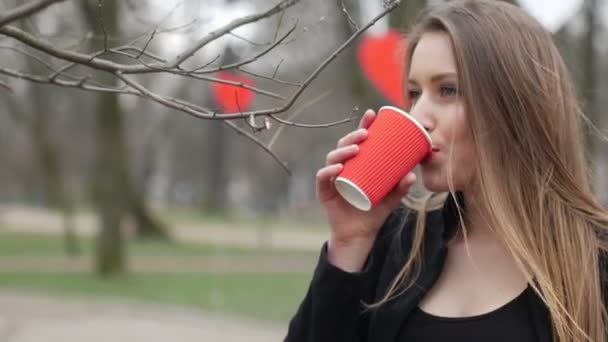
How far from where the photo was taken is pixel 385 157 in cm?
194

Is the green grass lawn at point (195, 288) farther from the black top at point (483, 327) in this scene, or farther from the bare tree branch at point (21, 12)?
the bare tree branch at point (21, 12)

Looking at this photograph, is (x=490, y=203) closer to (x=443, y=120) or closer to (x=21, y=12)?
(x=443, y=120)

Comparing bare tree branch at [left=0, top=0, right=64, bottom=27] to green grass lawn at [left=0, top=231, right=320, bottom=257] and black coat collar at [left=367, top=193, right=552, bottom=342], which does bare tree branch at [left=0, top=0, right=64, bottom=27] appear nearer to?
black coat collar at [left=367, top=193, right=552, bottom=342]

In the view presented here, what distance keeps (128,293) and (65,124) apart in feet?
62.5

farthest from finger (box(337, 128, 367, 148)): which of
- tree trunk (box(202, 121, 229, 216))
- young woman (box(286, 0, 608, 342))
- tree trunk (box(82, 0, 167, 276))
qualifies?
tree trunk (box(202, 121, 229, 216))

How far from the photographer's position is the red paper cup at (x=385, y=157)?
191cm

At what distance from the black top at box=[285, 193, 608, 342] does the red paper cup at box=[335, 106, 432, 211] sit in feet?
0.72

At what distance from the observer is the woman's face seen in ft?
6.44

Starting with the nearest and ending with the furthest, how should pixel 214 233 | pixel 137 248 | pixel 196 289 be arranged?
pixel 196 289
pixel 137 248
pixel 214 233

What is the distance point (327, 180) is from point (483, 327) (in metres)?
0.46

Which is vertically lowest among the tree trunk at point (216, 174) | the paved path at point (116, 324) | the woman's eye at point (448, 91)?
the tree trunk at point (216, 174)

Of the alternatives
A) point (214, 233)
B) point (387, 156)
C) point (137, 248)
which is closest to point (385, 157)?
point (387, 156)

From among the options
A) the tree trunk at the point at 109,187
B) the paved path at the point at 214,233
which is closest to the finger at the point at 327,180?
the tree trunk at the point at 109,187

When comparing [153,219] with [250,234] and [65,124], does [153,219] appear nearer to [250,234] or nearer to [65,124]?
[250,234]
